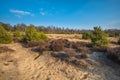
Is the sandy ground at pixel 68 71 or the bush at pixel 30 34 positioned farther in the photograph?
the bush at pixel 30 34

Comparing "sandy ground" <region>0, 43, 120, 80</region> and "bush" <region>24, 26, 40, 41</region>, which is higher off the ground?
"bush" <region>24, 26, 40, 41</region>

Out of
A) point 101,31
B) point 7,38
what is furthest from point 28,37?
point 101,31

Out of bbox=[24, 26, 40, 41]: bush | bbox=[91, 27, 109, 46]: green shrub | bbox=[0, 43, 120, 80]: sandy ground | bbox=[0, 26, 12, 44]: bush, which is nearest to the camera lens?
bbox=[0, 43, 120, 80]: sandy ground

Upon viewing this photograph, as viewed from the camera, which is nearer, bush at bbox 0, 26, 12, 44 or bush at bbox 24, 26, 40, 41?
bush at bbox 0, 26, 12, 44

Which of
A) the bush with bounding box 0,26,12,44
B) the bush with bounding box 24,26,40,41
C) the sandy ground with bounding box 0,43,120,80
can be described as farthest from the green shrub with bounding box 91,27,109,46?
the bush with bounding box 0,26,12,44

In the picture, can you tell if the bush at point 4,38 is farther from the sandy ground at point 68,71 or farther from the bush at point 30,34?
the sandy ground at point 68,71

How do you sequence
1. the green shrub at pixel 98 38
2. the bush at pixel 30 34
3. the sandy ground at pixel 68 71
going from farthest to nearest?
the bush at pixel 30 34 → the green shrub at pixel 98 38 → the sandy ground at pixel 68 71

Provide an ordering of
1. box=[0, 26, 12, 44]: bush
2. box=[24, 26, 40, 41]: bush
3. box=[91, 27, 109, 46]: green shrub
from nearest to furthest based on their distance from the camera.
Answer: box=[91, 27, 109, 46]: green shrub
box=[0, 26, 12, 44]: bush
box=[24, 26, 40, 41]: bush

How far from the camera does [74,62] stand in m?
9.02

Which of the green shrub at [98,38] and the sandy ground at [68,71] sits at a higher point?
the green shrub at [98,38]

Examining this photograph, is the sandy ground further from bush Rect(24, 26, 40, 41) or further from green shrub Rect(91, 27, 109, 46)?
bush Rect(24, 26, 40, 41)

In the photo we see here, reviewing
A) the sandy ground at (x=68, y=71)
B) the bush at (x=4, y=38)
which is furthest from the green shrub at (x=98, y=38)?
the bush at (x=4, y=38)

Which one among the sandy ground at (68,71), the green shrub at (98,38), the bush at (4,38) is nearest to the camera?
the sandy ground at (68,71)

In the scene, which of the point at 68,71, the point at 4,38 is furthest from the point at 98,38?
the point at 4,38
